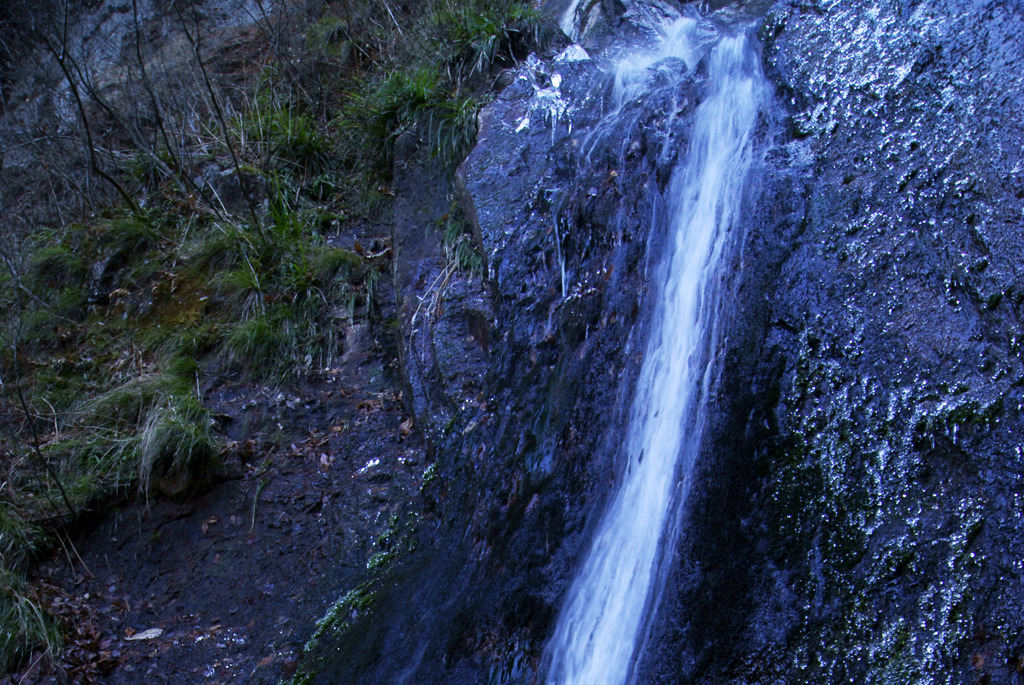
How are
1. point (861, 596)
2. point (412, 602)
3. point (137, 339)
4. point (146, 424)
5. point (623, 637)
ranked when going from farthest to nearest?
point (137, 339) → point (146, 424) → point (412, 602) → point (623, 637) → point (861, 596)

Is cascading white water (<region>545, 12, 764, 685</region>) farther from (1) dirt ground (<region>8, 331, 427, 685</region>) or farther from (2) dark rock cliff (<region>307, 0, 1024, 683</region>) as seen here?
(1) dirt ground (<region>8, 331, 427, 685</region>)

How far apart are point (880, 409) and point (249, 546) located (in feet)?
12.8

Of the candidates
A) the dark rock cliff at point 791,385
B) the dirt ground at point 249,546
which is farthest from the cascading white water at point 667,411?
the dirt ground at point 249,546

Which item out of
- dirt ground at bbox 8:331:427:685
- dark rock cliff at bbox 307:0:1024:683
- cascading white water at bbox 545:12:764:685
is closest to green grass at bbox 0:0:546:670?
dirt ground at bbox 8:331:427:685

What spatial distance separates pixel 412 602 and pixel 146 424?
259cm

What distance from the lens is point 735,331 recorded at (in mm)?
3732

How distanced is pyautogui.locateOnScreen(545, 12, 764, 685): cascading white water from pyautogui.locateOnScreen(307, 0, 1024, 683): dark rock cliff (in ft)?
0.36

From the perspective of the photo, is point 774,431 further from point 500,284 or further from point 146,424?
point 146,424

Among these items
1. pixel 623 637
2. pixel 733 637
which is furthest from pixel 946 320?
pixel 623 637

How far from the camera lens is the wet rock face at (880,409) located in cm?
284

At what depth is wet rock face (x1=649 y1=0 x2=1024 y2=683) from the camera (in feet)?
9.30

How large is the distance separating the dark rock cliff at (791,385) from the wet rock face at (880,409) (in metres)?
0.01

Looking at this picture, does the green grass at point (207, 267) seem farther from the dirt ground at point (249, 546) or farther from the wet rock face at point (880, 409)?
the wet rock face at point (880, 409)

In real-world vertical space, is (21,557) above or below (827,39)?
below
